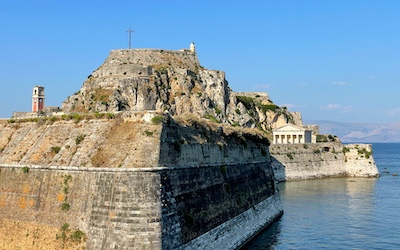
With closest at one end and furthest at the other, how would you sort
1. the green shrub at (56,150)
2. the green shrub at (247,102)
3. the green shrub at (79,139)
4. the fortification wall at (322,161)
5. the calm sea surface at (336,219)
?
the green shrub at (79,139) → the green shrub at (56,150) → the calm sea surface at (336,219) → the fortification wall at (322,161) → the green shrub at (247,102)

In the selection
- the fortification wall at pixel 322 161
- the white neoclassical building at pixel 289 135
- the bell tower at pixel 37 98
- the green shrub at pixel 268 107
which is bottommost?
the fortification wall at pixel 322 161

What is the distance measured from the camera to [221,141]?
28828 millimetres

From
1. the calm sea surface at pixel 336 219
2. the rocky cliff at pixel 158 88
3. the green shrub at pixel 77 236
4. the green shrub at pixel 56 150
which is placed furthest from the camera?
the rocky cliff at pixel 158 88

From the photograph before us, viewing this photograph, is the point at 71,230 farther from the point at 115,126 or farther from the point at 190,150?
the point at 190,150

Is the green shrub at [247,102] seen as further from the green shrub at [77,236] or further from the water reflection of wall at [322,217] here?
the green shrub at [77,236]

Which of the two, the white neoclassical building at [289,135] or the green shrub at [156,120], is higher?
the white neoclassical building at [289,135]

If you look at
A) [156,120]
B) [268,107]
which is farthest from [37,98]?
[268,107]

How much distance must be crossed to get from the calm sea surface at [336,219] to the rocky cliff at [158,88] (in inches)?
1000

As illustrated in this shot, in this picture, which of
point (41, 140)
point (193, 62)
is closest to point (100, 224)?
point (41, 140)

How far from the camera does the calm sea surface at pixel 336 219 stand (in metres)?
31.2

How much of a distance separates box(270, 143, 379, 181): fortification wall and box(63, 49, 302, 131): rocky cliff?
13531 millimetres

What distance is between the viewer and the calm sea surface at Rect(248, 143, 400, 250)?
31250mm

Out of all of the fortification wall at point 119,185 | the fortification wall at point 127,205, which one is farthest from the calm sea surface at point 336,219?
the fortification wall at point 119,185

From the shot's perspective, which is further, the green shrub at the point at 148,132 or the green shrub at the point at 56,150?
the green shrub at the point at 56,150
